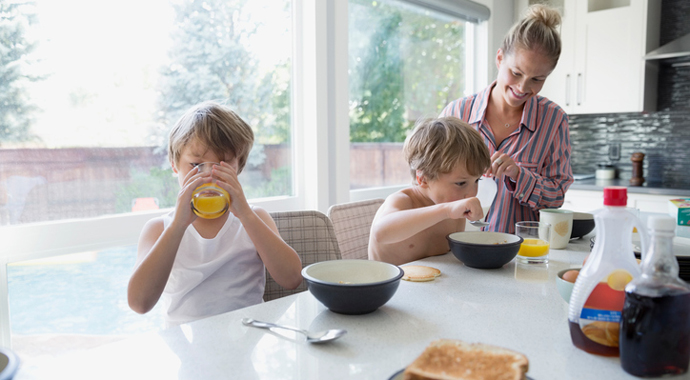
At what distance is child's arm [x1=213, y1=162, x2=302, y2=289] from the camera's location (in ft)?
3.70

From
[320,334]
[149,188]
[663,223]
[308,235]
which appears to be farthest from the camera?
[149,188]

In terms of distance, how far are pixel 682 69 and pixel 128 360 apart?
4.00 metres

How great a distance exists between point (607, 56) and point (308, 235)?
2961 mm

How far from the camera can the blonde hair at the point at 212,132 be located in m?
1.24

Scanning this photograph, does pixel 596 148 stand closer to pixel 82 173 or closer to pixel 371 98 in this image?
pixel 371 98

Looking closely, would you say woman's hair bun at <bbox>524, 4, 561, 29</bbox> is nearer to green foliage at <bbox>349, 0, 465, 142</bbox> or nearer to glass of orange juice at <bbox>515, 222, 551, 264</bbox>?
glass of orange juice at <bbox>515, 222, 551, 264</bbox>

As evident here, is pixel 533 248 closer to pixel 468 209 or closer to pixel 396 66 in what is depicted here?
pixel 468 209

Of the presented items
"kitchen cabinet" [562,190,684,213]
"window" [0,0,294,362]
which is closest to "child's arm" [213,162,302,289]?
"window" [0,0,294,362]

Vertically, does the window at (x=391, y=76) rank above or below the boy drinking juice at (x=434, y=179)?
above

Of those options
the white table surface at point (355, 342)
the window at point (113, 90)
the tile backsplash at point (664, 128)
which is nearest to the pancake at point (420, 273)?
the white table surface at point (355, 342)

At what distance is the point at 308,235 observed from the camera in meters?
1.48

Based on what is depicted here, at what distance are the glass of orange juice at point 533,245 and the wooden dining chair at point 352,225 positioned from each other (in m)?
0.62

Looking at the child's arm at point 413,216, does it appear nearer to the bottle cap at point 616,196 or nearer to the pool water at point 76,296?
the bottle cap at point 616,196

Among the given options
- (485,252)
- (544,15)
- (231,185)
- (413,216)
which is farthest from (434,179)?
(544,15)
